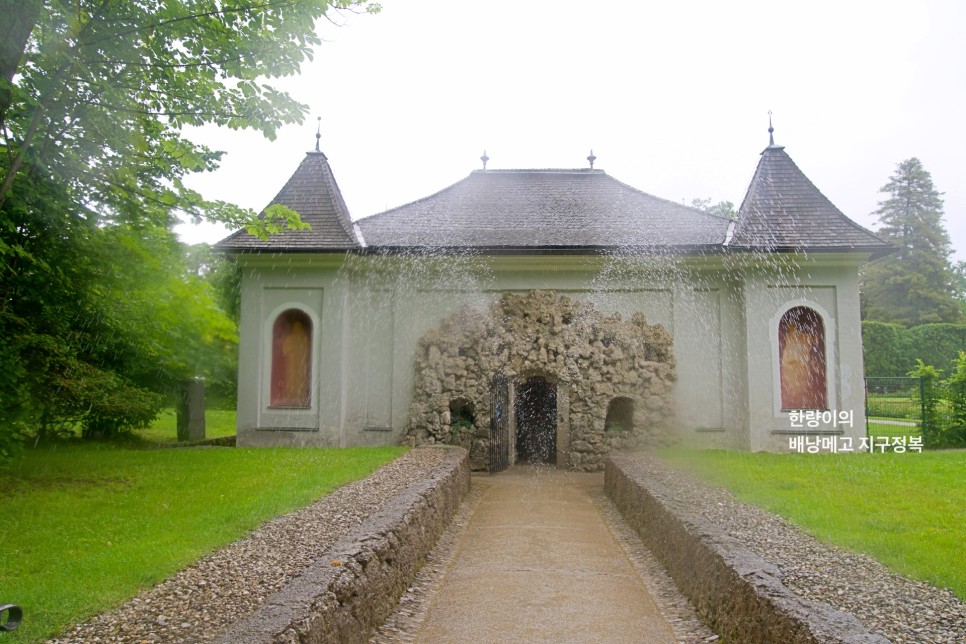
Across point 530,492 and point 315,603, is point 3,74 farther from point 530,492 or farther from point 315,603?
point 530,492

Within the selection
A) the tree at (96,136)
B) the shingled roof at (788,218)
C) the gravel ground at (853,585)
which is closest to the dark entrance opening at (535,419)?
the shingled roof at (788,218)

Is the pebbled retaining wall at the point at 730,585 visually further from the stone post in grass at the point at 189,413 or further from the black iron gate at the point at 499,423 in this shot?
the stone post in grass at the point at 189,413

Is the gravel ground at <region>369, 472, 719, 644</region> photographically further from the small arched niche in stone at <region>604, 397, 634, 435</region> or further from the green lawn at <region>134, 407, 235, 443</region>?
the green lawn at <region>134, 407, 235, 443</region>

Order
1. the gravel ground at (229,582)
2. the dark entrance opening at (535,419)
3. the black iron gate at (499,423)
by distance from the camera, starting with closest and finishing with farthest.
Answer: the gravel ground at (229,582)
the black iron gate at (499,423)
the dark entrance opening at (535,419)

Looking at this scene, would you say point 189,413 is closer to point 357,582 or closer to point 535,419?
point 535,419

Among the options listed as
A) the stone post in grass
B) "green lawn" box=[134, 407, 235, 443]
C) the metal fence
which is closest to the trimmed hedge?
the metal fence

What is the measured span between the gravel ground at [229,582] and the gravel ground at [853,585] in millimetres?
3954

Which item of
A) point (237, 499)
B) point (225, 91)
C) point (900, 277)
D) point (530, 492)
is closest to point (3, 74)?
point (225, 91)

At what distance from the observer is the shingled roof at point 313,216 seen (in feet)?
54.7

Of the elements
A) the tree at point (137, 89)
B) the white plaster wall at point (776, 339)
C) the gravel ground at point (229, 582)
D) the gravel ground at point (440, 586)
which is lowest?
the gravel ground at point (440, 586)

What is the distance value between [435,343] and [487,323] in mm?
1324

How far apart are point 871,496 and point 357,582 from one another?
25.2 ft

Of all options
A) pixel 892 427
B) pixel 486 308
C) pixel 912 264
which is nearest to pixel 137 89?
pixel 486 308

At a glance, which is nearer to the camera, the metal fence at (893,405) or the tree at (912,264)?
the metal fence at (893,405)
